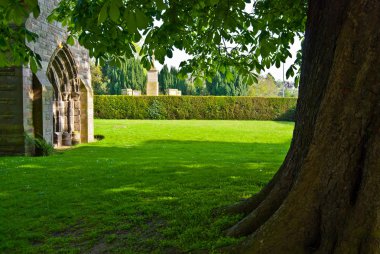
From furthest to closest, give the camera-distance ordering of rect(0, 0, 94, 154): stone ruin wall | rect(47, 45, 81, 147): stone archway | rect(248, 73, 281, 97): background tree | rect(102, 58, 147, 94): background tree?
1. rect(248, 73, 281, 97): background tree
2. rect(102, 58, 147, 94): background tree
3. rect(47, 45, 81, 147): stone archway
4. rect(0, 0, 94, 154): stone ruin wall

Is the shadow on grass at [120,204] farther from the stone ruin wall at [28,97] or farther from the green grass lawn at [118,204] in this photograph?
the stone ruin wall at [28,97]

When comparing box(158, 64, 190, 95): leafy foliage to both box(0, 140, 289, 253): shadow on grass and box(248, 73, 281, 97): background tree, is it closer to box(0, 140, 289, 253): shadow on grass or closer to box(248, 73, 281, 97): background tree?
box(248, 73, 281, 97): background tree

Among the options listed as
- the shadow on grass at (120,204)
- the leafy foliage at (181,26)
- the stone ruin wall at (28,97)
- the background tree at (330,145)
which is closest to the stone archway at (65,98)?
the stone ruin wall at (28,97)

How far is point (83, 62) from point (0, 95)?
6.44 meters

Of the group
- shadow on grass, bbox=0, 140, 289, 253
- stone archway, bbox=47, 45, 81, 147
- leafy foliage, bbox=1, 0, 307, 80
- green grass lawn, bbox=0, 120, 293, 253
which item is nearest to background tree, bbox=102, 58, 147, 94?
stone archway, bbox=47, 45, 81, 147

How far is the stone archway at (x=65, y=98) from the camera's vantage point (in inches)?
680

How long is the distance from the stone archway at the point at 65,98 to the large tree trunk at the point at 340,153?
49.3 ft

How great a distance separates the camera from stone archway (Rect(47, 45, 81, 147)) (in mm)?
17272

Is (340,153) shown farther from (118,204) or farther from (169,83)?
(169,83)

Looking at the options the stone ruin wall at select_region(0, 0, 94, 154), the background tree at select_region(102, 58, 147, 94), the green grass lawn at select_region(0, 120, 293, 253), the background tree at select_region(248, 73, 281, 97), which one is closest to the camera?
the green grass lawn at select_region(0, 120, 293, 253)

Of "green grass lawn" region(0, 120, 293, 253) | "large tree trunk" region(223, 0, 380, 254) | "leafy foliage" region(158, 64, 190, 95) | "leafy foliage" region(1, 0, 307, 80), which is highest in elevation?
"leafy foliage" region(158, 64, 190, 95)

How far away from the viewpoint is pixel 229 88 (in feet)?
166

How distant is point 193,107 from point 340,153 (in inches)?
1157

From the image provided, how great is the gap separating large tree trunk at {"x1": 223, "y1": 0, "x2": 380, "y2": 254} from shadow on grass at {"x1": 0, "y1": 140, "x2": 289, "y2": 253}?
1077mm
